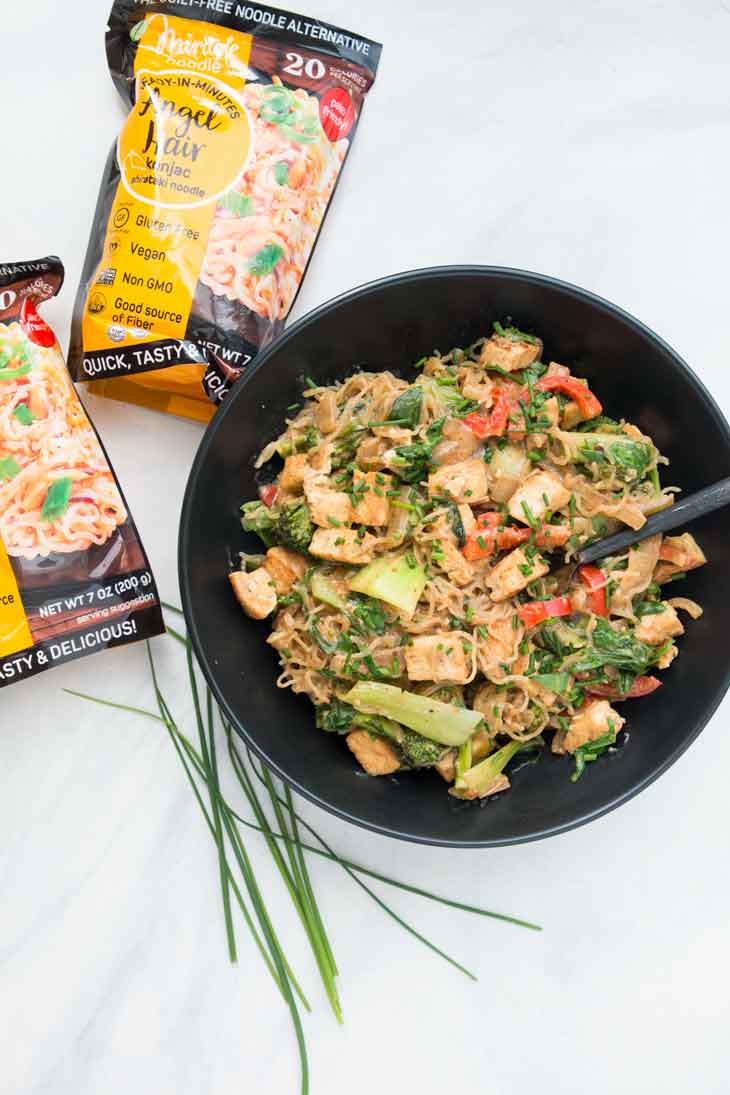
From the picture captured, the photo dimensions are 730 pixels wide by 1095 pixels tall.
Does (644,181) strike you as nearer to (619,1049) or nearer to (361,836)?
(361,836)

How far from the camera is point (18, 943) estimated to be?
3225 millimetres

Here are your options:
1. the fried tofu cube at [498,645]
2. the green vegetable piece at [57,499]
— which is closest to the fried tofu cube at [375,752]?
the fried tofu cube at [498,645]

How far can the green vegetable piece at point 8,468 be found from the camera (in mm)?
2850

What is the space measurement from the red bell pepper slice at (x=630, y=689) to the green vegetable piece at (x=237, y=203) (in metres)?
1.86

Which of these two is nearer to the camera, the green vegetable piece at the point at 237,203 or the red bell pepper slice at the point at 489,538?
the red bell pepper slice at the point at 489,538

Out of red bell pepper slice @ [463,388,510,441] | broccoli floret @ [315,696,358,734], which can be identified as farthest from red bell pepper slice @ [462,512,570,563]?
broccoli floret @ [315,696,358,734]

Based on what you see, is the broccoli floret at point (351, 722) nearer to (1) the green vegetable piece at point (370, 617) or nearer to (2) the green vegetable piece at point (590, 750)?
(1) the green vegetable piece at point (370, 617)

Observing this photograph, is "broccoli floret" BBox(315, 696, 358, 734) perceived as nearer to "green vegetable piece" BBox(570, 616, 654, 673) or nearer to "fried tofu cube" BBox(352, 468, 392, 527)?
"fried tofu cube" BBox(352, 468, 392, 527)

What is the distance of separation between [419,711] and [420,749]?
0.13m

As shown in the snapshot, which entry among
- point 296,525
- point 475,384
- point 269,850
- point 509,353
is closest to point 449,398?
point 475,384

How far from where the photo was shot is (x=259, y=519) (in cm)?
288

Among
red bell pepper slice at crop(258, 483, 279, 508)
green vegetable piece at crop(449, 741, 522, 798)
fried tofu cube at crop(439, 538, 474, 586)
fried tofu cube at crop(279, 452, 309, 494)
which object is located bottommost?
green vegetable piece at crop(449, 741, 522, 798)

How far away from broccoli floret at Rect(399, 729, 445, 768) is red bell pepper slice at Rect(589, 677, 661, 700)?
515mm

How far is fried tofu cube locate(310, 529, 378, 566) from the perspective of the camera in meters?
2.60
